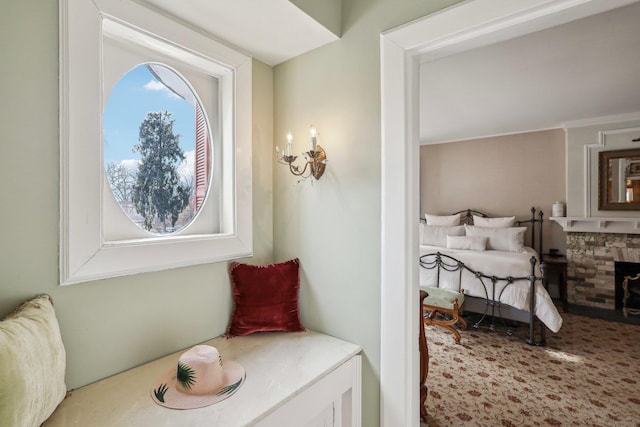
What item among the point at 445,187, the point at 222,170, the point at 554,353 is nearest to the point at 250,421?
the point at 222,170

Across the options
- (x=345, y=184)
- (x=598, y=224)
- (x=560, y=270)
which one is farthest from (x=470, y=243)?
(x=345, y=184)

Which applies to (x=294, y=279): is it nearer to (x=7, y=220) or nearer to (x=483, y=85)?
(x=7, y=220)

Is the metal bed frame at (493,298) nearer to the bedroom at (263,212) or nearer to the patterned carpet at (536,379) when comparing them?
the patterned carpet at (536,379)

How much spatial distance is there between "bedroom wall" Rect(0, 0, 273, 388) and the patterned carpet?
6.17 feet

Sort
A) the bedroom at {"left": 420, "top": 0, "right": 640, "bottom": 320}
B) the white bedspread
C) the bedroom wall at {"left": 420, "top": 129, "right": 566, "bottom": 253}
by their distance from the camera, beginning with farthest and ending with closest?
the bedroom wall at {"left": 420, "top": 129, "right": 566, "bottom": 253}, the white bedspread, the bedroom at {"left": 420, "top": 0, "right": 640, "bottom": 320}

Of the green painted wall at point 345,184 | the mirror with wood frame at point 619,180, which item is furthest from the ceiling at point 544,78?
the green painted wall at point 345,184

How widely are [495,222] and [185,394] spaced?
17.0 ft

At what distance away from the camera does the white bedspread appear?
3002mm

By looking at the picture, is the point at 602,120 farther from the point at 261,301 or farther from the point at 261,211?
the point at 261,301

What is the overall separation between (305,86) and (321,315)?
129 cm

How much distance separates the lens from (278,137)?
1.83m

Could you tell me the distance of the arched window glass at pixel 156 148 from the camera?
131cm

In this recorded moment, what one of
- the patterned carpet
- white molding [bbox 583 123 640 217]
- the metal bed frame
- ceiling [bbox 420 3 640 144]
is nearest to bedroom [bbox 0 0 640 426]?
ceiling [bbox 420 3 640 144]

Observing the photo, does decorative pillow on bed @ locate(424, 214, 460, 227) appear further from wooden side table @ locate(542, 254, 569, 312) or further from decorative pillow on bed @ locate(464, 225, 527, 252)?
wooden side table @ locate(542, 254, 569, 312)
